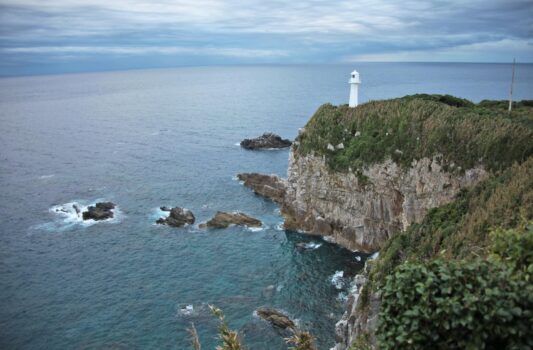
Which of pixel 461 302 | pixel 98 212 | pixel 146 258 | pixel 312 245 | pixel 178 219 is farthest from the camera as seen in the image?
pixel 98 212

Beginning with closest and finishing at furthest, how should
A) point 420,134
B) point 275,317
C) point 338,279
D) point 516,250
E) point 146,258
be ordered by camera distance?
point 516,250, point 275,317, point 338,279, point 420,134, point 146,258

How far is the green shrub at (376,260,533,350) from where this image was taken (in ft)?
34.4

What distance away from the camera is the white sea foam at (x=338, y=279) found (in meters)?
44.9

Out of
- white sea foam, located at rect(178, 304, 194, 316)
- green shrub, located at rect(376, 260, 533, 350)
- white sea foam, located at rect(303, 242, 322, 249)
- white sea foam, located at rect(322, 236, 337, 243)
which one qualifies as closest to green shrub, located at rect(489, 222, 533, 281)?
green shrub, located at rect(376, 260, 533, 350)

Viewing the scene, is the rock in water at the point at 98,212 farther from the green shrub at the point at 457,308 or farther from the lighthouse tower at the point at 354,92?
the green shrub at the point at 457,308

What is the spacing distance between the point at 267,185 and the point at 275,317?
36.2 meters

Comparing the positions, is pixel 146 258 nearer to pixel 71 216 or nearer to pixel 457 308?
pixel 71 216

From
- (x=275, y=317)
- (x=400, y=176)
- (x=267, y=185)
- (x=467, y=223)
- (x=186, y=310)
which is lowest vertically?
(x=186, y=310)

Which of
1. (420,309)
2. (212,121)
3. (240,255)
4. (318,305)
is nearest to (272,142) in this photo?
(212,121)

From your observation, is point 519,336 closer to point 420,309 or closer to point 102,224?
point 420,309

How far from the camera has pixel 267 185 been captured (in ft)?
242

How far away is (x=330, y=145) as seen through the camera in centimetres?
5909

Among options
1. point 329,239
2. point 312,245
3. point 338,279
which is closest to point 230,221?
point 312,245

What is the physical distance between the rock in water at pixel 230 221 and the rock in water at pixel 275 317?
20.7 metres
